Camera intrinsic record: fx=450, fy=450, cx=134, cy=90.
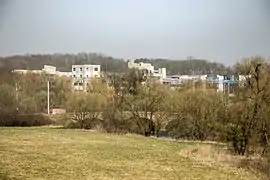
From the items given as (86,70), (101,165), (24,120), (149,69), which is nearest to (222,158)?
(101,165)

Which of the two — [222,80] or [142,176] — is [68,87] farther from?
[142,176]

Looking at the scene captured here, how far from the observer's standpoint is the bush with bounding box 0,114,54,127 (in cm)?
1150

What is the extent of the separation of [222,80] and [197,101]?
1357 mm

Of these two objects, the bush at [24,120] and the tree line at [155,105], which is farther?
the bush at [24,120]

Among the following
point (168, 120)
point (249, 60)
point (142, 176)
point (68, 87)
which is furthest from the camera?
point (68, 87)

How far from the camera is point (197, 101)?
1007cm

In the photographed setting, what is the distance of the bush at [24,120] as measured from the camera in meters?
11.5

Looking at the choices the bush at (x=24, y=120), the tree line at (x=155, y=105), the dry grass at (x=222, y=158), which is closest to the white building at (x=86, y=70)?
the tree line at (x=155, y=105)

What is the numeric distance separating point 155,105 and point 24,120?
3.43m

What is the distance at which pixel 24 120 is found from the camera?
11.7 metres

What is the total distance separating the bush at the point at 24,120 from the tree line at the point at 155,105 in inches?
1.4

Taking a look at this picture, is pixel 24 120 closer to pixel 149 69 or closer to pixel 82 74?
pixel 149 69

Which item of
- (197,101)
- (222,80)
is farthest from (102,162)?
(197,101)

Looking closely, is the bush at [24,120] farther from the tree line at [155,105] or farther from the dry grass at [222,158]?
the dry grass at [222,158]
